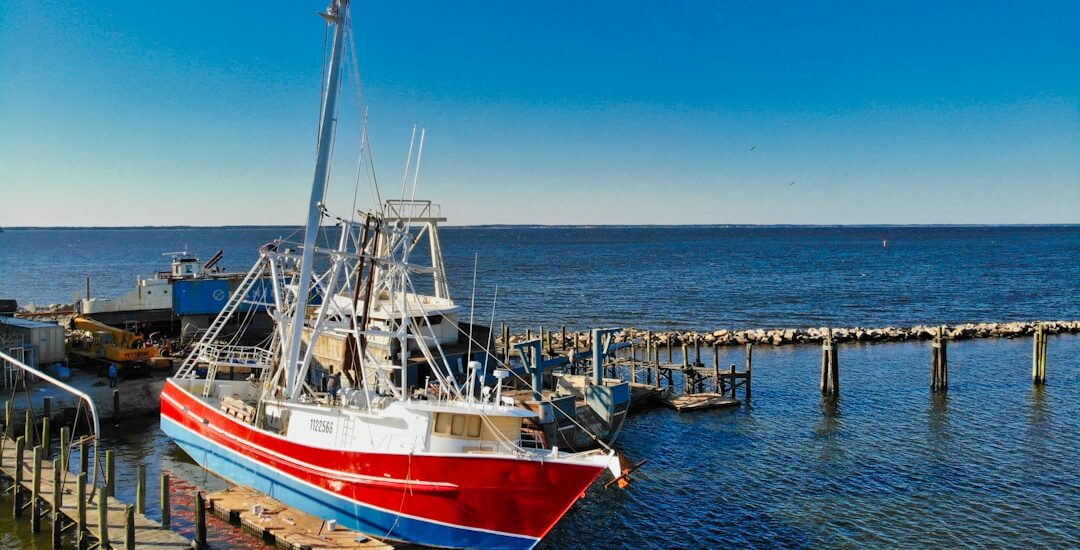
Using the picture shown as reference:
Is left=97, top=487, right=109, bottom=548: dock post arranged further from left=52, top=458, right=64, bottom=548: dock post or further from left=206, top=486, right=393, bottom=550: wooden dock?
left=206, top=486, right=393, bottom=550: wooden dock

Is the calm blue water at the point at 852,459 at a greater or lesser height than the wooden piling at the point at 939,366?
lesser

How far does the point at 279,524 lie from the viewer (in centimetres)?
2188

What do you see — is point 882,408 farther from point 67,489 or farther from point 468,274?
point 468,274

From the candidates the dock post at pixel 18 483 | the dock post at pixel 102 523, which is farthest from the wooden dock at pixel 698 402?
the dock post at pixel 18 483

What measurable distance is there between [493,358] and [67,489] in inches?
644

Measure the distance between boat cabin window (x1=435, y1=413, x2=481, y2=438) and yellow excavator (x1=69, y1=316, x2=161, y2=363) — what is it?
24.6 metres

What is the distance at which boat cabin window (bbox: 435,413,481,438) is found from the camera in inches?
848

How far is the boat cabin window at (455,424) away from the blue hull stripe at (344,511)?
255 centimetres

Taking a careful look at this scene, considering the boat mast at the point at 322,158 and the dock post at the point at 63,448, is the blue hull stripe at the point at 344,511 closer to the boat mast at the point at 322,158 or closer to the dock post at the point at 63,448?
the boat mast at the point at 322,158

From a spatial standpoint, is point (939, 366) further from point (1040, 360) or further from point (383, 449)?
point (383, 449)

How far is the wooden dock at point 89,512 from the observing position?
19266 millimetres

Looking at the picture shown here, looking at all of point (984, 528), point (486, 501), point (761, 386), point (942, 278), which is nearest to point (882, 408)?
point (761, 386)

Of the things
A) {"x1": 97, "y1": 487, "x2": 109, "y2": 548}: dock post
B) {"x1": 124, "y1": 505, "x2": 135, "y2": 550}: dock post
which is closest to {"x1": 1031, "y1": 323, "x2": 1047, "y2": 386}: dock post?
{"x1": 124, "y1": 505, "x2": 135, "y2": 550}: dock post

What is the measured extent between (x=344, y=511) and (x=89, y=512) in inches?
268
